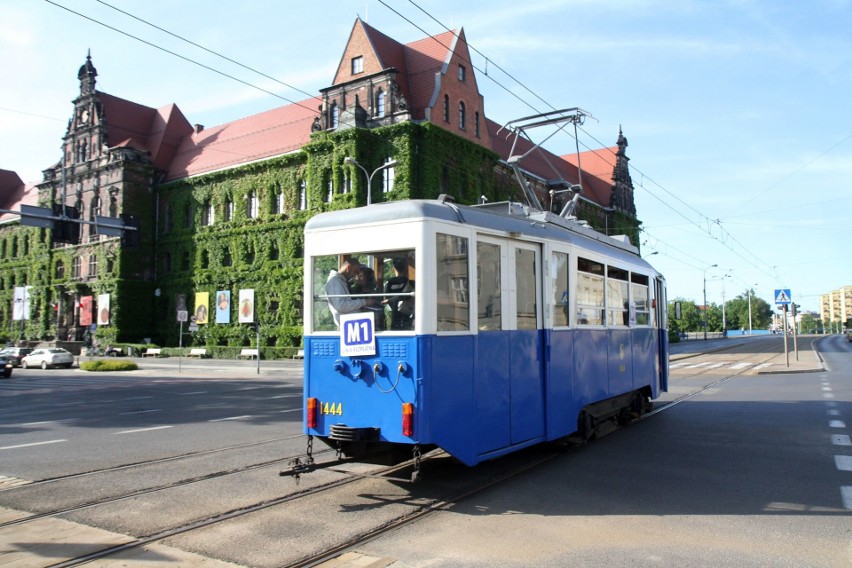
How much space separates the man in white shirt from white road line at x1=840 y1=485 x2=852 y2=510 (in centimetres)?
513

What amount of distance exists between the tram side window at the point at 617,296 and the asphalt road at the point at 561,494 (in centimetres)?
187

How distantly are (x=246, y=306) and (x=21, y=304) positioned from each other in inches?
1116

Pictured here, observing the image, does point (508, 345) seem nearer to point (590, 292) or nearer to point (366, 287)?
point (366, 287)

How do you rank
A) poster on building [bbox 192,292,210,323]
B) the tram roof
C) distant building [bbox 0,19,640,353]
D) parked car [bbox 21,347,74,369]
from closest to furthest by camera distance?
the tram roof < parked car [bbox 21,347,74,369] < distant building [bbox 0,19,640,353] < poster on building [bbox 192,292,210,323]

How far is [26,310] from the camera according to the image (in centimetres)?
6069

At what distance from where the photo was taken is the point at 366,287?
6.64m

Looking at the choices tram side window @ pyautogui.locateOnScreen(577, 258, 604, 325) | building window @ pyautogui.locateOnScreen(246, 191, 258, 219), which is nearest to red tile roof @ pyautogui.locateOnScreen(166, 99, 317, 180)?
building window @ pyautogui.locateOnScreen(246, 191, 258, 219)

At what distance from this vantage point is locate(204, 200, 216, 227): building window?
172ft

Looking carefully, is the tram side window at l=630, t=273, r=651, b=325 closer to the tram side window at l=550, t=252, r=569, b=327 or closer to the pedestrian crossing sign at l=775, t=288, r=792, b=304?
the tram side window at l=550, t=252, r=569, b=327

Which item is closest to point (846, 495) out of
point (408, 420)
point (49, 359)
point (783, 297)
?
point (408, 420)

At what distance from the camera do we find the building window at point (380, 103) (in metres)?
40.8

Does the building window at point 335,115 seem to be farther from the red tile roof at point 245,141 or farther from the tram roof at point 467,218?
the tram roof at point 467,218

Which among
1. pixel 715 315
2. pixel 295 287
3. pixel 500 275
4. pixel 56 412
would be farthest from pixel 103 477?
pixel 715 315

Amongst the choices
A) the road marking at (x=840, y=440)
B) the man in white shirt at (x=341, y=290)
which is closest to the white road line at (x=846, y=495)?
the road marking at (x=840, y=440)
